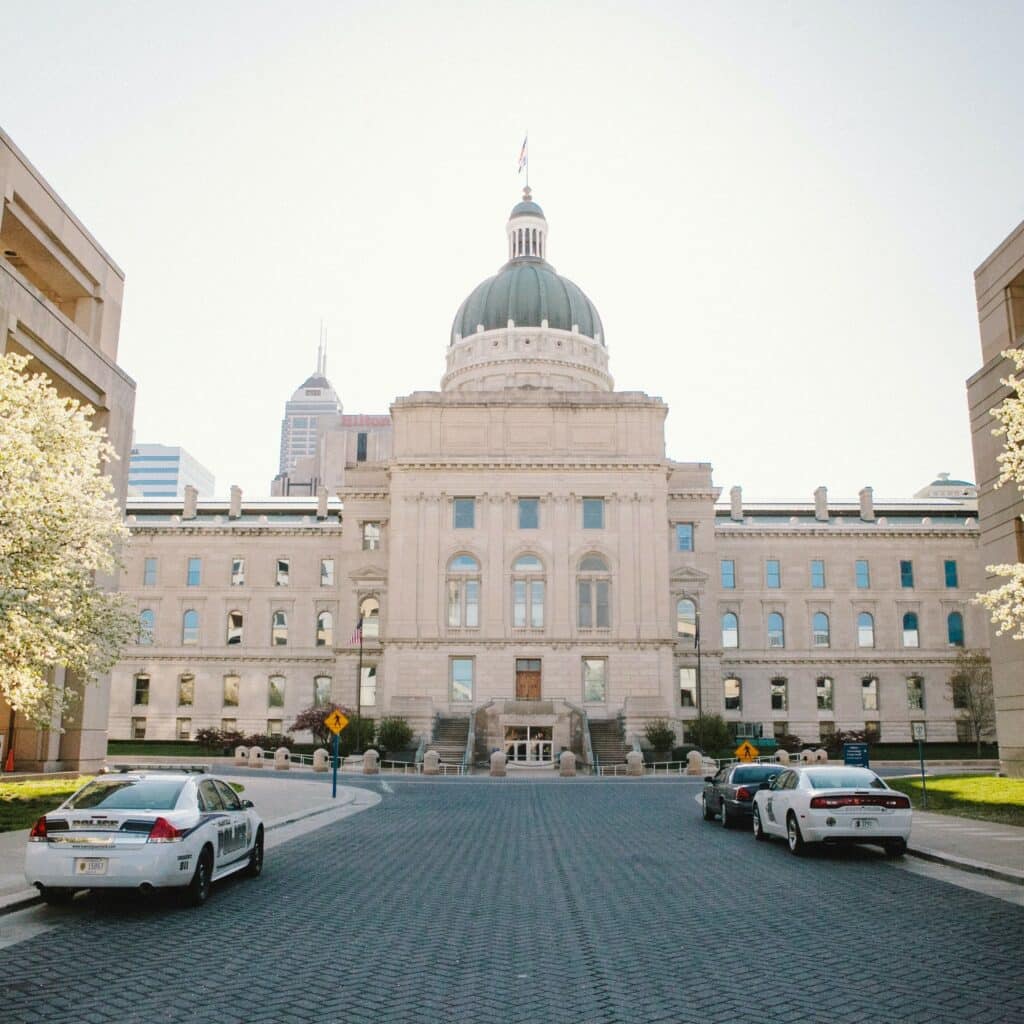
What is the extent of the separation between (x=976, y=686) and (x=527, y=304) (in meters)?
46.8

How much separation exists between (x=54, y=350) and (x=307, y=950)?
27638mm

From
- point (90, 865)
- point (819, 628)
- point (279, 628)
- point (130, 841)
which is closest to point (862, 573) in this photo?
point (819, 628)

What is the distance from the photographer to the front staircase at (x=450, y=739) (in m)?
58.9

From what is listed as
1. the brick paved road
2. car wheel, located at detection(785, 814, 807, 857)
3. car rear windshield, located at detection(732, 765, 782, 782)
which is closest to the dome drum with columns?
car rear windshield, located at detection(732, 765, 782, 782)

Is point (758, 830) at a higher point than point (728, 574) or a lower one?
lower

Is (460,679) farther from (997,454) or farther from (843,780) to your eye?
(843,780)

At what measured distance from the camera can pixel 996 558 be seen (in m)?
36.2

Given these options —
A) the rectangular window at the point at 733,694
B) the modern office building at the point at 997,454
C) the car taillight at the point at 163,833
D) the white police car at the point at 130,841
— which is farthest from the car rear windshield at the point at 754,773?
the rectangular window at the point at 733,694

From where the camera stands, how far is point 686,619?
251 ft

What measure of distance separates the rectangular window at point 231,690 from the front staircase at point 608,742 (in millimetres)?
28075

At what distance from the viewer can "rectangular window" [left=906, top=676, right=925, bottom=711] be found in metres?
78.8

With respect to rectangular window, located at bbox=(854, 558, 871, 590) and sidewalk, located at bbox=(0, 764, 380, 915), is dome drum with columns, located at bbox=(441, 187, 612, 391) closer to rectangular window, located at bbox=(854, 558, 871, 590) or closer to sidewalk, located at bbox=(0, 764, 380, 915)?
rectangular window, located at bbox=(854, 558, 871, 590)

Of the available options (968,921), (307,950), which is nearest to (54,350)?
(307,950)

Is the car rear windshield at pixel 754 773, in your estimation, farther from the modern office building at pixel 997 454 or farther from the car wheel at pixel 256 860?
the modern office building at pixel 997 454
